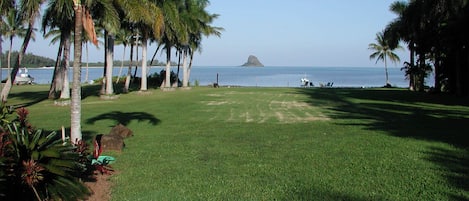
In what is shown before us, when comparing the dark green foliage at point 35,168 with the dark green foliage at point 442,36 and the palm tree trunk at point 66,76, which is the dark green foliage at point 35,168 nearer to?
the palm tree trunk at point 66,76

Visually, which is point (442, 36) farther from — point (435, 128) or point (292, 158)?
point (292, 158)

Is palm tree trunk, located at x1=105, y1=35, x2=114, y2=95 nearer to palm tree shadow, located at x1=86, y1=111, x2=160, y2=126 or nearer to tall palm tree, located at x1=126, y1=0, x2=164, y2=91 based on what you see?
tall palm tree, located at x1=126, y1=0, x2=164, y2=91

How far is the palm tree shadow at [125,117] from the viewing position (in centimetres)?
1590

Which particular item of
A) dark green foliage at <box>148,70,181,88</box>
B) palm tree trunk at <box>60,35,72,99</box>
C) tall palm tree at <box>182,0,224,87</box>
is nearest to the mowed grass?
palm tree trunk at <box>60,35,72,99</box>

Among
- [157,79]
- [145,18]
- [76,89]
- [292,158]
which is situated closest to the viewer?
[292,158]

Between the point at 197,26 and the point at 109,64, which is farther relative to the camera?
the point at 197,26

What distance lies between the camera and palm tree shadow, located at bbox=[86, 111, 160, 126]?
52.2 feet

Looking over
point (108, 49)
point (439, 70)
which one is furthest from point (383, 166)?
point (439, 70)

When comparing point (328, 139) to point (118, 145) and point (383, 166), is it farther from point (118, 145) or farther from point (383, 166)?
point (118, 145)

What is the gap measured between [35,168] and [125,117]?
12.4 m

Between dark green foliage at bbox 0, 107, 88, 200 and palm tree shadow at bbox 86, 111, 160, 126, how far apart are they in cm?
936

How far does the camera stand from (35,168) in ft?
16.4

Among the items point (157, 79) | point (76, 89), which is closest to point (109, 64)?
point (76, 89)

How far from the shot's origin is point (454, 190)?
6.19m
